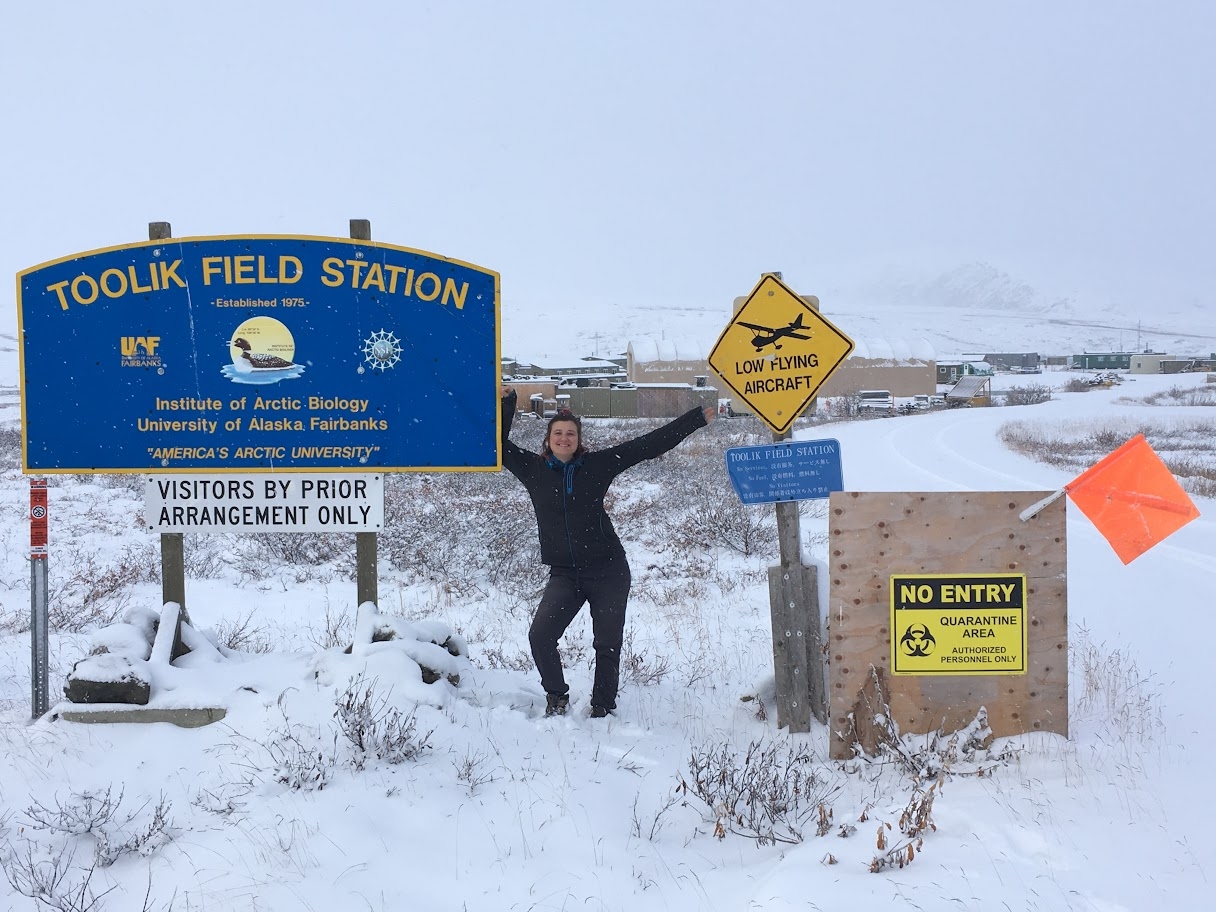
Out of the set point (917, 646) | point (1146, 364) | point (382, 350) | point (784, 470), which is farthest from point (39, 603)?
point (1146, 364)

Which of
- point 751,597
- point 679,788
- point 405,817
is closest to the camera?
point 405,817

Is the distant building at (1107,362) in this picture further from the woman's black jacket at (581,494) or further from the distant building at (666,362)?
the woman's black jacket at (581,494)

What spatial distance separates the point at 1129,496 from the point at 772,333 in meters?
1.98

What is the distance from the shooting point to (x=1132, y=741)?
4.39 meters

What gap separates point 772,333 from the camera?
4.91m

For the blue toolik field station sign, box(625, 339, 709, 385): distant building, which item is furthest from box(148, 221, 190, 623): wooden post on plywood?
box(625, 339, 709, 385): distant building

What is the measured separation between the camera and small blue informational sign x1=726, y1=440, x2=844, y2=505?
4.78 metres

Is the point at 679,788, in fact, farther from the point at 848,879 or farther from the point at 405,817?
the point at 405,817

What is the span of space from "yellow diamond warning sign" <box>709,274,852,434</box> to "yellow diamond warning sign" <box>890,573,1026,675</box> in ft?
3.79

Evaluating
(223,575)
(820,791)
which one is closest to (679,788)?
(820,791)

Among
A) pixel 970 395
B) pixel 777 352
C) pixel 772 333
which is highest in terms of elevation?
pixel 970 395

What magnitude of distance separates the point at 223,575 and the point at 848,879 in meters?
8.09

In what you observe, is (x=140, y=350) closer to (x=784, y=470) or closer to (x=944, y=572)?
(x=784, y=470)

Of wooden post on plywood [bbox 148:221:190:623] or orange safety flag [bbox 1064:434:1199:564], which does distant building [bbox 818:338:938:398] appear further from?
wooden post on plywood [bbox 148:221:190:623]
